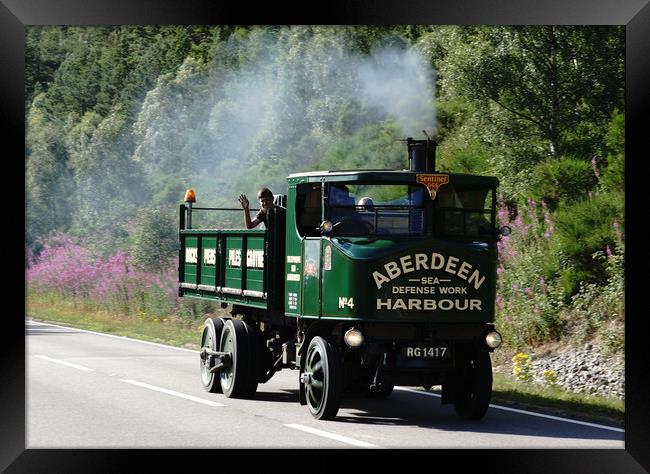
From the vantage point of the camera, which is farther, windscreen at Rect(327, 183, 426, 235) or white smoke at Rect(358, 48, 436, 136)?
white smoke at Rect(358, 48, 436, 136)

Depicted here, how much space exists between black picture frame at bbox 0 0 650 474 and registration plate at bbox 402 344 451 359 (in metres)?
2.63

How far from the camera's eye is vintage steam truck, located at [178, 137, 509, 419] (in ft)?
40.3

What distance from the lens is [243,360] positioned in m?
14.8

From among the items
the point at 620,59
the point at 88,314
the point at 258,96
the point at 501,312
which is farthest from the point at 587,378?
the point at 258,96

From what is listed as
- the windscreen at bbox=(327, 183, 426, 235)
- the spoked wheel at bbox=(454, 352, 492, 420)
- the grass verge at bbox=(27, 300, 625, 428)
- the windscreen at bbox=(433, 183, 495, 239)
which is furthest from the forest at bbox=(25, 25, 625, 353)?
the windscreen at bbox=(327, 183, 426, 235)

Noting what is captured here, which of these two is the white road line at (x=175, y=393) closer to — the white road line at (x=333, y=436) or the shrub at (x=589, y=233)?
the white road line at (x=333, y=436)

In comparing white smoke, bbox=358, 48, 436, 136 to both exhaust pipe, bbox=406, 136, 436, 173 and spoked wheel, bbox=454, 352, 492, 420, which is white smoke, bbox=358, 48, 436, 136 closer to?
exhaust pipe, bbox=406, 136, 436, 173

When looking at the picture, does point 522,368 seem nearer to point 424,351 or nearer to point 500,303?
point 500,303

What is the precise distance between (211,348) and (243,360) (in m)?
1.12

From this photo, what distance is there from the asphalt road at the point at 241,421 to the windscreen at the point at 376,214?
6.90ft

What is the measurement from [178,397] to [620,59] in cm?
1143

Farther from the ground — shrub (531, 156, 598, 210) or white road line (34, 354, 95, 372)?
shrub (531, 156, 598, 210)
